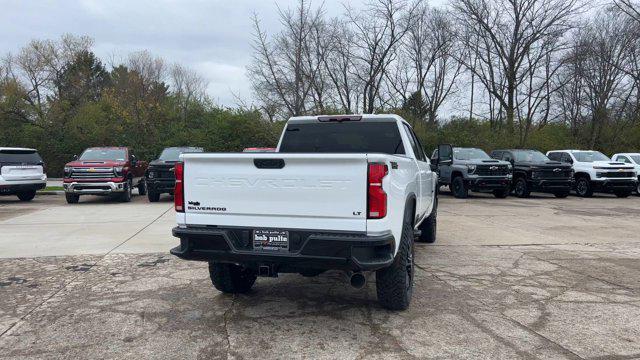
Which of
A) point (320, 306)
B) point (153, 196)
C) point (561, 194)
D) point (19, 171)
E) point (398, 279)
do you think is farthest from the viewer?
point (561, 194)

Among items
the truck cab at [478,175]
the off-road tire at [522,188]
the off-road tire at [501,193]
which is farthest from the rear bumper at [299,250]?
the off-road tire at [522,188]

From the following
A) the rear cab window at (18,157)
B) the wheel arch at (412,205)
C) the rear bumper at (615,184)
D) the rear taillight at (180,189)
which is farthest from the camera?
the rear bumper at (615,184)

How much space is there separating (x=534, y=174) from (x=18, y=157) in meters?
17.5

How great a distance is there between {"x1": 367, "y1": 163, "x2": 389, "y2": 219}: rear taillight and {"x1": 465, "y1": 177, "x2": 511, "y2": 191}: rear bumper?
13.7 m

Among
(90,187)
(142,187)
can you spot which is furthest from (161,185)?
(142,187)

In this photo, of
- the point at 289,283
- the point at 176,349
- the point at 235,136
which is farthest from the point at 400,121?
the point at 235,136

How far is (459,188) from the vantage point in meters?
17.4

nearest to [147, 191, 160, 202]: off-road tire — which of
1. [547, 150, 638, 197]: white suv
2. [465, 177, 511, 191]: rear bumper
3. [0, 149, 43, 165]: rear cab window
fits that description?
[0, 149, 43, 165]: rear cab window

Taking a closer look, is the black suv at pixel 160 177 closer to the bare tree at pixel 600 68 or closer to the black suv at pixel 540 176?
the black suv at pixel 540 176

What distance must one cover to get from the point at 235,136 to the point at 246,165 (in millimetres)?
20135

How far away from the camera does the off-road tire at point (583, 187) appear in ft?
61.0

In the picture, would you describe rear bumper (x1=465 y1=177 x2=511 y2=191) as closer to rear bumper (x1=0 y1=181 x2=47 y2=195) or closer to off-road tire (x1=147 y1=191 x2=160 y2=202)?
off-road tire (x1=147 y1=191 x2=160 y2=202)

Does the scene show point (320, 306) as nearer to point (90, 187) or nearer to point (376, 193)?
point (376, 193)

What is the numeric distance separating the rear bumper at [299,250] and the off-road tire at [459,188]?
549 inches
